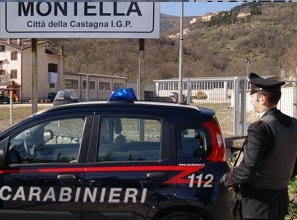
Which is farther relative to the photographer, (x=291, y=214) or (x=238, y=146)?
(x=238, y=146)

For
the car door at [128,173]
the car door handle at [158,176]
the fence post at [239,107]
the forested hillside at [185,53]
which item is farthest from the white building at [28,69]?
the car door handle at [158,176]

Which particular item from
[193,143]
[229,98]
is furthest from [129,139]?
[229,98]

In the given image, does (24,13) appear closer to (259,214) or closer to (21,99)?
(259,214)

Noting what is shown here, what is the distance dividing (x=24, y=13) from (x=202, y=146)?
552 cm

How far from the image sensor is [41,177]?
169 inches

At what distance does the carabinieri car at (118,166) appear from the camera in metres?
4.17

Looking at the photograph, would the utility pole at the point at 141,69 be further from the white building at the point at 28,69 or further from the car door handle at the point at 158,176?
the white building at the point at 28,69

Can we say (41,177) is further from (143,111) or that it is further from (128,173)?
(143,111)

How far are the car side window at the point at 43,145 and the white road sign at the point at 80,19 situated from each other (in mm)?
3975

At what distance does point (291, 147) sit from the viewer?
331cm

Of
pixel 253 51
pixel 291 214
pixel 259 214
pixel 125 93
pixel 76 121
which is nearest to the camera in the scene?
pixel 259 214

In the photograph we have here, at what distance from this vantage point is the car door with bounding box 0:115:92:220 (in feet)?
14.0

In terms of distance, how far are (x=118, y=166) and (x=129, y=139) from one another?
351 mm

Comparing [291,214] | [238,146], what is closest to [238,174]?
[291,214]
